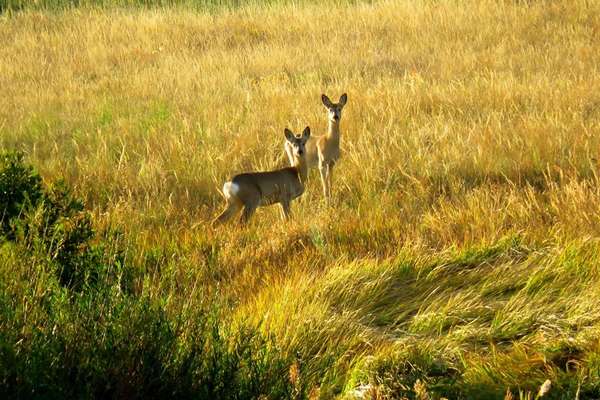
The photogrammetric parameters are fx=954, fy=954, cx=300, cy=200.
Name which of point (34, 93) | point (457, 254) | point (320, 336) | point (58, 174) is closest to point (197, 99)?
point (34, 93)

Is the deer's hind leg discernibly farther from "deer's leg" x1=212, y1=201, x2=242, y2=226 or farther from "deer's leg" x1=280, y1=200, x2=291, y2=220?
"deer's leg" x1=212, y1=201, x2=242, y2=226

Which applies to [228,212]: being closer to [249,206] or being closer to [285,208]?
[249,206]

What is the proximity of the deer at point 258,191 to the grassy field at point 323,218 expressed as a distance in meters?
0.20

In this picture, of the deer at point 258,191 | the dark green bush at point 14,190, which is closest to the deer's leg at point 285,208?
the deer at point 258,191

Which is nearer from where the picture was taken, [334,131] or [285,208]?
[285,208]

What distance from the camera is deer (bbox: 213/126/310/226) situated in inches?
311

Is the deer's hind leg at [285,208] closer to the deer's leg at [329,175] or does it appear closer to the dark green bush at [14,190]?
the deer's leg at [329,175]

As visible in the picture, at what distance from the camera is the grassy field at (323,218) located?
4586 mm

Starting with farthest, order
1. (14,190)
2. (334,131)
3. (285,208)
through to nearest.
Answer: (334,131) → (285,208) → (14,190)

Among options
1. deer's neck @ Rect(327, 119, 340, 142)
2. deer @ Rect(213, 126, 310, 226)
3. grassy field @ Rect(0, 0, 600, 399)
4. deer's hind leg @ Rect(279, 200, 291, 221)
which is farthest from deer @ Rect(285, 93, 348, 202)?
deer's hind leg @ Rect(279, 200, 291, 221)

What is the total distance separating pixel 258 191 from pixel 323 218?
86 cm

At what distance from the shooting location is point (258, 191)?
8.00 metres

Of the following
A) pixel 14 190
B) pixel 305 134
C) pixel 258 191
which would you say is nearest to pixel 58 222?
pixel 14 190

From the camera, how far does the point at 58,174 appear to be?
29.6 ft
